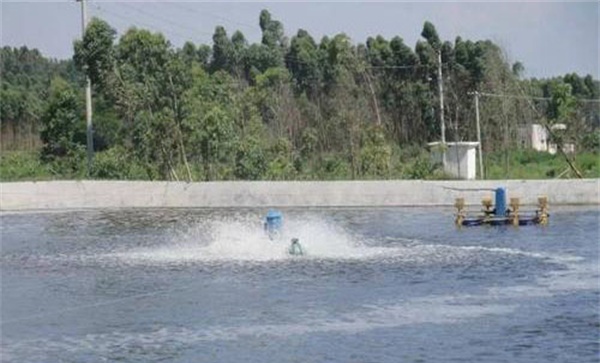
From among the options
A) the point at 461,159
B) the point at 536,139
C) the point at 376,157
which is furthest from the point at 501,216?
the point at 536,139

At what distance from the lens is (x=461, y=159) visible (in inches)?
1508

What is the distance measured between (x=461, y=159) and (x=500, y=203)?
12684 millimetres

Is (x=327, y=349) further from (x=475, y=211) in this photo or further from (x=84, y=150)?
(x=84, y=150)

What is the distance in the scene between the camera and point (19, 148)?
5916 cm

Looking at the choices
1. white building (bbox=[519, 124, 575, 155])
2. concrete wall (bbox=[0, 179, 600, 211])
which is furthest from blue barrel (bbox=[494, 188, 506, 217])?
white building (bbox=[519, 124, 575, 155])

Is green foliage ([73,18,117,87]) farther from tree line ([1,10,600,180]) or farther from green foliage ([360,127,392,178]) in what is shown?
green foliage ([360,127,392,178])

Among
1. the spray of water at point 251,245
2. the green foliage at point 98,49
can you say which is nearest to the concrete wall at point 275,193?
the spray of water at point 251,245

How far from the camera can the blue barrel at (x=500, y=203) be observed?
84.0 ft

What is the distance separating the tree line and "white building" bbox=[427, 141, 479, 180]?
35.9 inches

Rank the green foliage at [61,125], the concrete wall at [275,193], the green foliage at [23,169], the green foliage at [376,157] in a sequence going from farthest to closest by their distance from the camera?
the green foliage at [61,125], the green foliage at [23,169], the green foliage at [376,157], the concrete wall at [275,193]

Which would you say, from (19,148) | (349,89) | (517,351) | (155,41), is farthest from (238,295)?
(19,148)

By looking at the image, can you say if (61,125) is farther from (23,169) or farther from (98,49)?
(98,49)

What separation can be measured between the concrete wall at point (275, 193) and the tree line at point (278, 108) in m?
4.36

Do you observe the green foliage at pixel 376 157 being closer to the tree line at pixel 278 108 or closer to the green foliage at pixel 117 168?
the tree line at pixel 278 108
